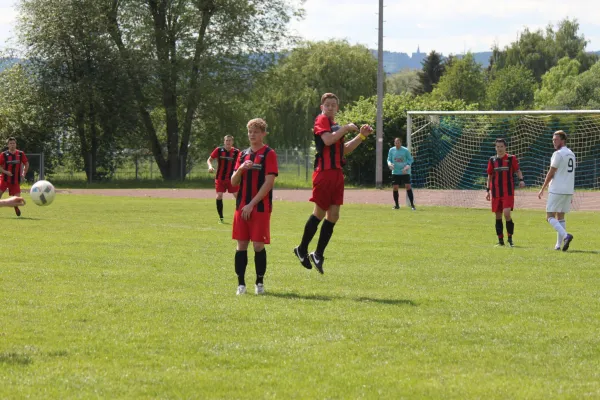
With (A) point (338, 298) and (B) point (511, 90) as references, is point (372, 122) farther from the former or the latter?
(B) point (511, 90)

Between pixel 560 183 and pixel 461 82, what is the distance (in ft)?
218

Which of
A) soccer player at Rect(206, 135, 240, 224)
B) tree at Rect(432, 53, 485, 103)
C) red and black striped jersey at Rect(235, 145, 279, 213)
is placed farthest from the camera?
tree at Rect(432, 53, 485, 103)

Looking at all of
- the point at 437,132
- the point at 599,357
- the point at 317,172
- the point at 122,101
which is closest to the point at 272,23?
the point at 122,101

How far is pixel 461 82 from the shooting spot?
80125mm

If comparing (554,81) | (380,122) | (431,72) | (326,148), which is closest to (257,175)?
(326,148)

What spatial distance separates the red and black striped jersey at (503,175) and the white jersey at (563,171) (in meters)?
0.95

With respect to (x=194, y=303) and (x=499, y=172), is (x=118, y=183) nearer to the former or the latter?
(x=499, y=172)

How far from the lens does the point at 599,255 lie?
13.9m

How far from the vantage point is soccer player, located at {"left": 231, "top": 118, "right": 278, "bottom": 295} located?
933 centimetres

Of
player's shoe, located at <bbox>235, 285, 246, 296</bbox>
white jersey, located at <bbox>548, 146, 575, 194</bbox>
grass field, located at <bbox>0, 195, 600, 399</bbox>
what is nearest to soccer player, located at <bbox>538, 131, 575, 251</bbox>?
white jersey, located at <bbox>548, 146, 575, 194</bbox>

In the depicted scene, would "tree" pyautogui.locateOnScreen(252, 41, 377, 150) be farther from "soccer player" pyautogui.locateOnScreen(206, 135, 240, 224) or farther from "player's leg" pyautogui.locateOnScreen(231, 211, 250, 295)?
"player's leg" pyautogui.locateOnScreen(231, 211, 250, 295)

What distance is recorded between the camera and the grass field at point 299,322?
5.78 meters

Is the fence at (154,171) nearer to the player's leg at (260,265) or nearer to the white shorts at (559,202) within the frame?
the white shorts at (559,202)

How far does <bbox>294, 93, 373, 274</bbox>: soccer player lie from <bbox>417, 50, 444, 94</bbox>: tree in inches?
3113
